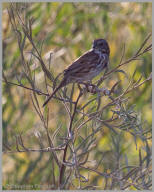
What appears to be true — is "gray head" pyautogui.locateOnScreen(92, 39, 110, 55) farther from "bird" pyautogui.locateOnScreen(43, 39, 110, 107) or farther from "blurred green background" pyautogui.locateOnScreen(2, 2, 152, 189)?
"blurred green background" pyautogui.locateOnScreen(2, 2, 152, 189)

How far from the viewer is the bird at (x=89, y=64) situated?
3188mm

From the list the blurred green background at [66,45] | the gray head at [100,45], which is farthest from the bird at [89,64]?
the blurred green background at [66,45]

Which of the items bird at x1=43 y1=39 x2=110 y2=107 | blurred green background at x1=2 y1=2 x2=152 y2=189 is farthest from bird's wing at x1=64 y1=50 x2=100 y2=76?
blurred green background at x1=2 y1=2 x2=152 y2=189

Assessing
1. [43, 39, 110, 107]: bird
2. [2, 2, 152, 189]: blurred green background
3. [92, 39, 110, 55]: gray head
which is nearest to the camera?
[43, 39, 110, 107]: bird

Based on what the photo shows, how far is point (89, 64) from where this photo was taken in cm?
342

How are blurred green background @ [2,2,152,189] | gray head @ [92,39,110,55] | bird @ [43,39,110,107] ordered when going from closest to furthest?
bird @ [43,39,110,107] < gray head @ [92,39,110,55] < blurred green background @ [2,2,152,189]

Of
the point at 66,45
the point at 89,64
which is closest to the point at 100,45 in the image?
the point at 89,64

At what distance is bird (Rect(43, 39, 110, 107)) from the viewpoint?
3.19 metres

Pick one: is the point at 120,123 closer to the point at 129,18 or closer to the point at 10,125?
the point at 10,125

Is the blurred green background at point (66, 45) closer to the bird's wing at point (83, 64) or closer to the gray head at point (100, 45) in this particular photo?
the gray head at point (100, 45)

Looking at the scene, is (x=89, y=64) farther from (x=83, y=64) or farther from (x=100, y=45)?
(x=100, y=45)

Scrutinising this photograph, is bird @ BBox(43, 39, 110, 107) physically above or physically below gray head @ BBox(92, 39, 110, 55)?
below

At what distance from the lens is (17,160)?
170 inches

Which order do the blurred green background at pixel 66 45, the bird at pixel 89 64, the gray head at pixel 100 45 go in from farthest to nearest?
the blurred green background at pixel 66 45 < the gray head at pixel 100 45 < the bird at pixel 89 64
